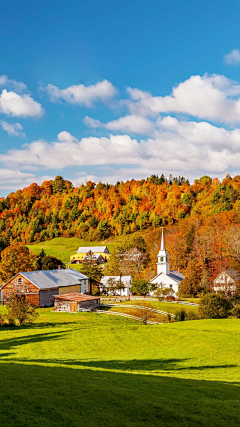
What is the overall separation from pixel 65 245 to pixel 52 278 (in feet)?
281

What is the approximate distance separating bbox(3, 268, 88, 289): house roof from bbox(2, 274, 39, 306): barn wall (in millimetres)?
825

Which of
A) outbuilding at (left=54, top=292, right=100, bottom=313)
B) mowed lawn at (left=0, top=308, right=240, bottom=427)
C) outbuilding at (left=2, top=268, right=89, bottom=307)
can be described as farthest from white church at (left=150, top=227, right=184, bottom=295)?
mowed lawn at (left=0, top=308, right=240, bottom=427)

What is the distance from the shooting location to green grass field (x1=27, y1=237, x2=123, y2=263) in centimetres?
13925

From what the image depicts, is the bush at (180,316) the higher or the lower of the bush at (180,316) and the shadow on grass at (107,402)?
the lower

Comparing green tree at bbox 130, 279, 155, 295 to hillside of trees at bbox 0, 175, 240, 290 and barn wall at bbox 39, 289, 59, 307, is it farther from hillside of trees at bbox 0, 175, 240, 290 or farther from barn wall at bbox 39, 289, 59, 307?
barn wall at bbox 39, 289, 59, 307

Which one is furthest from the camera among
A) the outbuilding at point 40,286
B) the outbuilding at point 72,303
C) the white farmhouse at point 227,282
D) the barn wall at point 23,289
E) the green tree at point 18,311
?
the white farmhouse at point 227,282

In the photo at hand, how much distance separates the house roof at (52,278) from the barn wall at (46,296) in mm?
859

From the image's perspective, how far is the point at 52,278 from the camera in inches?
2630

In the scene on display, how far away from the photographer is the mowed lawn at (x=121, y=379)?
1005 cm

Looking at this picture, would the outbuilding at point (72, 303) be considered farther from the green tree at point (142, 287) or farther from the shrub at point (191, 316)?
the green tree at point (142, 287)

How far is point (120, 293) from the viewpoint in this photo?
253ft

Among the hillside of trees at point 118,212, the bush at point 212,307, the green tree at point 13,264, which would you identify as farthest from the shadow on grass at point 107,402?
the hillside of trees at point 118,212

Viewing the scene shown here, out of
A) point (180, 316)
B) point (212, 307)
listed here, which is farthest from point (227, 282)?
point (180, 316)

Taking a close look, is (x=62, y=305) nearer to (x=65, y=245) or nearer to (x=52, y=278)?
(x=52, y=278)
